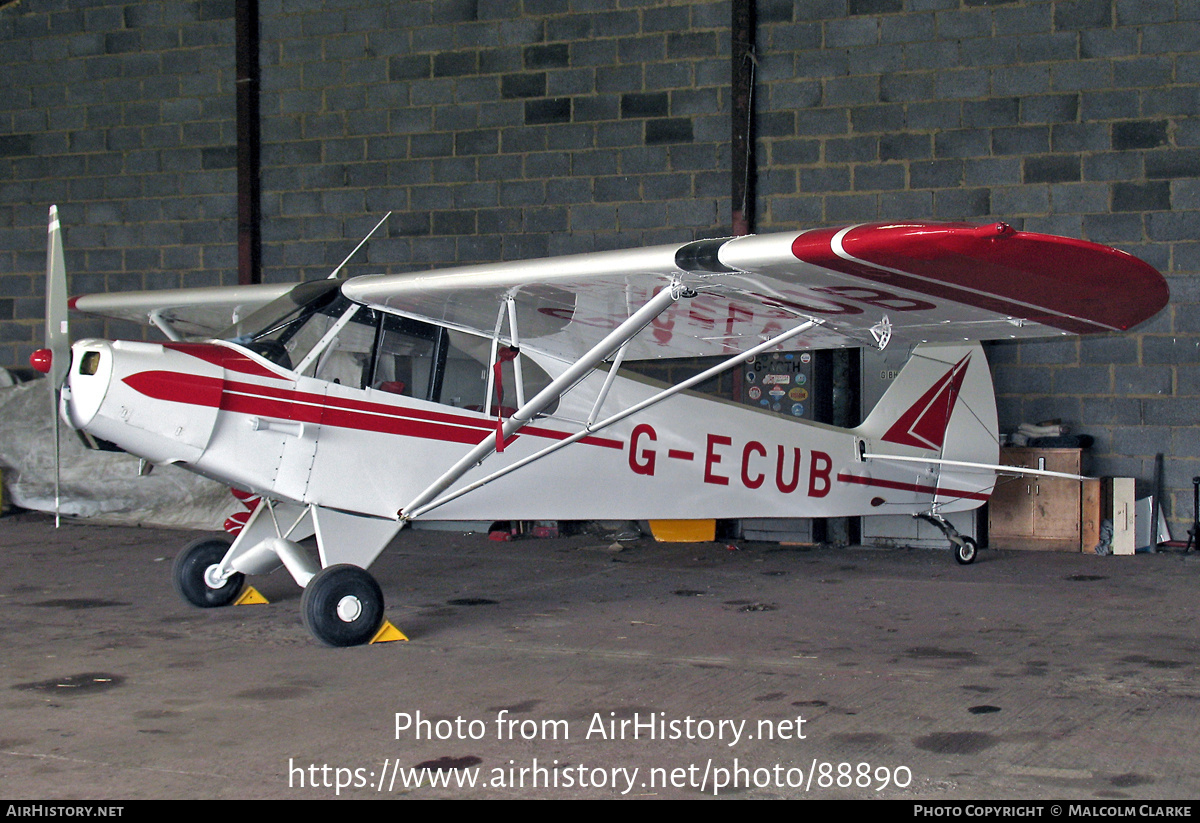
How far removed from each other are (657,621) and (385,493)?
1.65 metres

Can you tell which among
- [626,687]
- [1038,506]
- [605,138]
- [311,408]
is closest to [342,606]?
[311,408]

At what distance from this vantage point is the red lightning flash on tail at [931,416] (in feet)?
25.3

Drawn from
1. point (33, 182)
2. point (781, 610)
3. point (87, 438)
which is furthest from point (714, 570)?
point (33, 182)

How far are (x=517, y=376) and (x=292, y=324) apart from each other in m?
1.22

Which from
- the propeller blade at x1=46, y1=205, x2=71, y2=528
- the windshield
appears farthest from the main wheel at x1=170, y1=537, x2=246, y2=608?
the windshield

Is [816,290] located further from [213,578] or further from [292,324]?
[213,578]

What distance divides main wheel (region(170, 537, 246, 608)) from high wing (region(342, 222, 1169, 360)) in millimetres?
1848

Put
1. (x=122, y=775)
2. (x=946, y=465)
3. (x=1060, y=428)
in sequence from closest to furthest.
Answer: (x=122, y=775) → (x=946, y=465) → (x=1060, y=428)

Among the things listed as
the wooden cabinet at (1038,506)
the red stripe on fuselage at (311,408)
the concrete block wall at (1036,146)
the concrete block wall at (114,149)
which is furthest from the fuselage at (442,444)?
the concrete block wall at (114,149)

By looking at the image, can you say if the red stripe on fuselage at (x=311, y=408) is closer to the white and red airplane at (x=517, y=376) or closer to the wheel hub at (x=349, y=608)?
the white and red airplane at (x=517, y=376)

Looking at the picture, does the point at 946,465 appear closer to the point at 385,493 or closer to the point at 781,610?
the point at 781,610

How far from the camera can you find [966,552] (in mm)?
8086

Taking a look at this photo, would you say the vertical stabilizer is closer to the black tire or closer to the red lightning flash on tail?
the red lightning flash on tail
